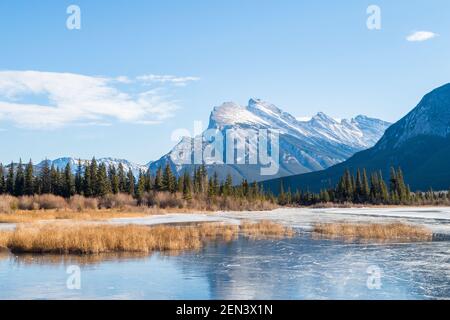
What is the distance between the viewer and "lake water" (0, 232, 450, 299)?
1720 centimetres

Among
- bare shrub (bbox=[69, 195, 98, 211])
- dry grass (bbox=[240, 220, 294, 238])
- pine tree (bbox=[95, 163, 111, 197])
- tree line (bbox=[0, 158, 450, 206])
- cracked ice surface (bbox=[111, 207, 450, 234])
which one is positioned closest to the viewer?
dry grass (bbox=[240, 220, 294, 238])

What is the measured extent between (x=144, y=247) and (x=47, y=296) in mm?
13041

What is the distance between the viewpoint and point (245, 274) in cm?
2116

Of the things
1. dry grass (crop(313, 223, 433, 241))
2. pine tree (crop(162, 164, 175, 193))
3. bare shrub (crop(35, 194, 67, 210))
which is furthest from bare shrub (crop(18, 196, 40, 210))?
dry grass (crop(313, 223, 433, 241))

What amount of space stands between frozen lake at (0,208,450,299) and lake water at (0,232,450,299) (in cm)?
4

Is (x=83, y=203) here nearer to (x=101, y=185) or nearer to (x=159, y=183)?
(x=101, y=185)

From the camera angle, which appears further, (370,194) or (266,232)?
(370,194)

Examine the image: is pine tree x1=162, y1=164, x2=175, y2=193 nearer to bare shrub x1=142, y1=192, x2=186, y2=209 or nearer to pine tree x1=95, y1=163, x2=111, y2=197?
bare shrub x1=142, y1=192, x2=186, y2=209

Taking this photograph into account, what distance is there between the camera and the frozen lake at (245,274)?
1720cm

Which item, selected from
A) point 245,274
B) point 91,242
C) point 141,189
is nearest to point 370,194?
point 141,189

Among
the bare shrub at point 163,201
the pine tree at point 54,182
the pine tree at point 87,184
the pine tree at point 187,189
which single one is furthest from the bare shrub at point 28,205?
the pine tree at point 187,189
